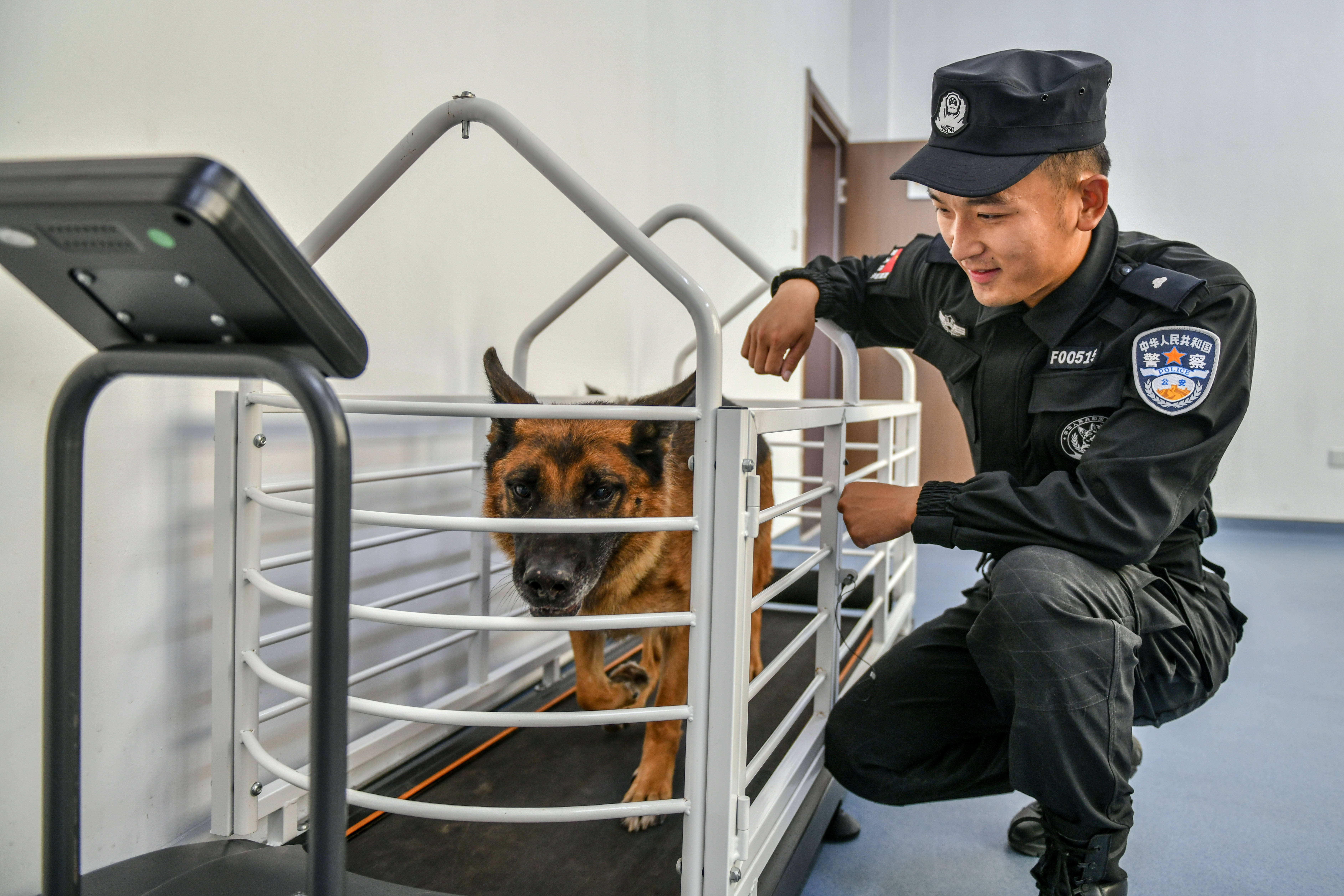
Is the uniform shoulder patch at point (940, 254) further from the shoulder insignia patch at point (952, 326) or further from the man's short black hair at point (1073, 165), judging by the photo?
the man's short black hair at point (1073, 165)

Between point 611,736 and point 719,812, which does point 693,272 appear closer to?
point 611,736

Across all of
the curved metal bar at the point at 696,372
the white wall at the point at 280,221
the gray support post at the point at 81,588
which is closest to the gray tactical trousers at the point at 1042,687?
the curved metal bar at the point at 696,372

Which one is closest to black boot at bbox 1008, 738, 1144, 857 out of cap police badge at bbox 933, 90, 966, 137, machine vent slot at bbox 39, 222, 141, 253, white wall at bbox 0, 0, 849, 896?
cap police badge at bbox 933, 90, 966, 137

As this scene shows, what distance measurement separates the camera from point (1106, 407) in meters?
1.31

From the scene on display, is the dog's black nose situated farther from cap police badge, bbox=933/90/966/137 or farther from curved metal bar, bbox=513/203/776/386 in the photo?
cap police badge, bbox=933/90/966/137

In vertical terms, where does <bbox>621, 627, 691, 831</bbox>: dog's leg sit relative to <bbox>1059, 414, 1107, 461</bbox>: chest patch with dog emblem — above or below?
below

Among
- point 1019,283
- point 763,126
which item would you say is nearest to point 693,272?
point 763,126

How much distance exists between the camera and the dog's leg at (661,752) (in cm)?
130

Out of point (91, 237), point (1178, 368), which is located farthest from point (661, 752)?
point (91, 237)

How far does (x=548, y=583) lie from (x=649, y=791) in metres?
0.45

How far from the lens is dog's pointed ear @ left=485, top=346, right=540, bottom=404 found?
120 centimetres

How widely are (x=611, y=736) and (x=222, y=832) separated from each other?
74 centimetres

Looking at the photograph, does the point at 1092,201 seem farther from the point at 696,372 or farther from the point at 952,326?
the point at 696,372

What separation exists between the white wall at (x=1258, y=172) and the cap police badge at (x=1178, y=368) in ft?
16.6
